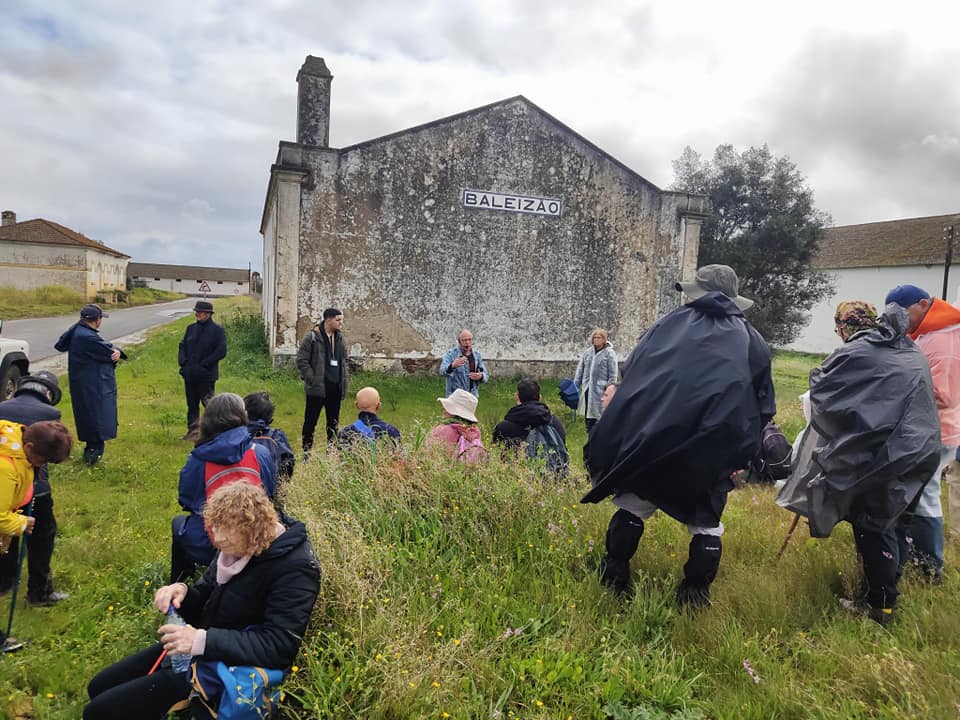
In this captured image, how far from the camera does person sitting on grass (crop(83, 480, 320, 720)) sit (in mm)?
2572

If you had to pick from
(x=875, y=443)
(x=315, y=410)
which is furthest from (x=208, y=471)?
(x=315, y=410)

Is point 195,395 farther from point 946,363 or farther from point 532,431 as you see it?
point 946,363

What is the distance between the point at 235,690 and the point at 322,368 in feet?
16.7

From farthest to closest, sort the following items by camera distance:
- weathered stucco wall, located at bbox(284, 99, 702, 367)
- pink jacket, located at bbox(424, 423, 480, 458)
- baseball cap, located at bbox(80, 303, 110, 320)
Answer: weathered stucco wall, located at bbox(284, 99, 702, 367)
baseball cap, located at bbox(80, 303, 110, 320)
pink jacket, located at bbox(424, 423, 480, 458)

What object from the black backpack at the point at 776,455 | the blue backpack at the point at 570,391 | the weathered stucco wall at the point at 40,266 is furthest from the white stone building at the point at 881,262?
the weathered stucco wall at the point at 40,266

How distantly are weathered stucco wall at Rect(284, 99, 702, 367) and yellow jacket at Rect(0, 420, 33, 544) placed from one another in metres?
8.50

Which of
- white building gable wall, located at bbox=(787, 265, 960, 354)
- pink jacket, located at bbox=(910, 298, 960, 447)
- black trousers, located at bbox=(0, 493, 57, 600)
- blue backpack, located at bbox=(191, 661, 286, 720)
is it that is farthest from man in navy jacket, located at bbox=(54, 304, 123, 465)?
white building gable wall, located at bbox=(787, 265, 960, 354)

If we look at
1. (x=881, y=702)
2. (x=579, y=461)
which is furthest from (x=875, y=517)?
(x=579, y=461)

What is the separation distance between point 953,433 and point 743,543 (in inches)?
62.7

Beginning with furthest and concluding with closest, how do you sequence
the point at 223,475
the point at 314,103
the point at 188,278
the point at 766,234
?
1. the point at 188,278
2. the point at 766,234
3. the point at 314,103
4. the point at 223,475

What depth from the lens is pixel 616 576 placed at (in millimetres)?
3707

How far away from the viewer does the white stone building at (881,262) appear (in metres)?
36.0

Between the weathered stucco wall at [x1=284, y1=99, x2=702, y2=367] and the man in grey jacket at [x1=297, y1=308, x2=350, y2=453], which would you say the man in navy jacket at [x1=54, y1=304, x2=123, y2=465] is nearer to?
the man in grey jacket at [x1=297, y1=308, x2=350, y2=453]

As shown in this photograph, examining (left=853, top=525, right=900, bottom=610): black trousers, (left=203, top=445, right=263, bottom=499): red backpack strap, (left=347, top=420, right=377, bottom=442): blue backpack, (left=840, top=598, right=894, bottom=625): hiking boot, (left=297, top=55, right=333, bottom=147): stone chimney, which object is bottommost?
(left=840, top=598, right=894, bottom=625): hiking boot
